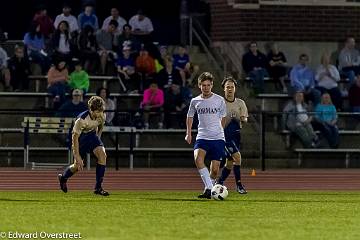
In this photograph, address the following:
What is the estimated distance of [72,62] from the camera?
3250 cm

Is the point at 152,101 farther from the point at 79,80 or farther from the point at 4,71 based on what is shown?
the point at 4,71

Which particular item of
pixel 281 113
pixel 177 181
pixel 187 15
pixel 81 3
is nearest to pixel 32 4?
pixel 81 3

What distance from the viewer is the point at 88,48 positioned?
109 ft

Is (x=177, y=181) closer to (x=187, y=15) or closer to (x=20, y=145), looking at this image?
(x=20, y=145)

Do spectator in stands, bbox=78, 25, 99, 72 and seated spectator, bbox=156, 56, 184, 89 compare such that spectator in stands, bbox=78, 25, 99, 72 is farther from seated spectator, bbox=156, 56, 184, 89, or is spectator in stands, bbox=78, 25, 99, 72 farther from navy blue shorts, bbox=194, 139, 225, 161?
navy blue shorts, bbox=194, 139, 225, 161

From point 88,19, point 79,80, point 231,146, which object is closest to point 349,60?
point 88,19

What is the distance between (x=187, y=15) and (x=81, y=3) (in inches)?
126

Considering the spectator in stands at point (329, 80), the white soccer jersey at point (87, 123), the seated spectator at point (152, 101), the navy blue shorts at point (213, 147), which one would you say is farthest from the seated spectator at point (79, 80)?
the navy blue shorts at point (213, 147)

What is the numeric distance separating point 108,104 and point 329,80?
6160mm

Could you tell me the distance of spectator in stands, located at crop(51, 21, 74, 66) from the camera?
32719 mm

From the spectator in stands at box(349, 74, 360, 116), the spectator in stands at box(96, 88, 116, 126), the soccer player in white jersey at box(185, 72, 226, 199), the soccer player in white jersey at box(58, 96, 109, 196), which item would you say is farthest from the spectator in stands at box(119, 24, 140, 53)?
the soccer player in white jersey at box(185, 72, 226, 199)

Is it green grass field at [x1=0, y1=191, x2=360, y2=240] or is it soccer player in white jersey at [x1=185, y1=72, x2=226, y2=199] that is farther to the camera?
soccer player in white jersey at [x1=185, y1=72, x2=226, y2=199]

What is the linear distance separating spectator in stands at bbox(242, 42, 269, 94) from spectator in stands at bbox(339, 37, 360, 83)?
2.32 metres

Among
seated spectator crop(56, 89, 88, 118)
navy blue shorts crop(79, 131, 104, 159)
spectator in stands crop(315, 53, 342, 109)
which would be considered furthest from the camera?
spectator in stands crop(315, 53, 342, 109)
